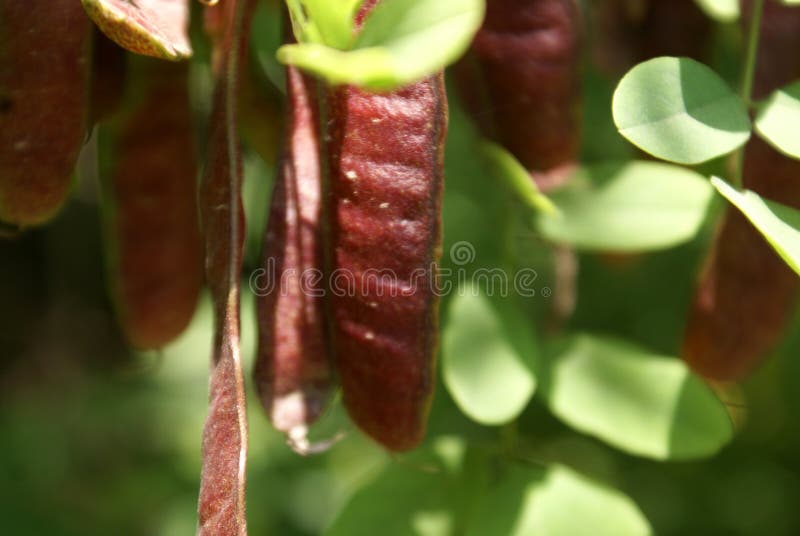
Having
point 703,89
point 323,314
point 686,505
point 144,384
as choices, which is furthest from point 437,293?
point 144,384

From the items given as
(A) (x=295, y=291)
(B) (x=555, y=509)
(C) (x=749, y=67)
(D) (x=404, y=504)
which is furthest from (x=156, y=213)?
(C) (x=749, y=67)

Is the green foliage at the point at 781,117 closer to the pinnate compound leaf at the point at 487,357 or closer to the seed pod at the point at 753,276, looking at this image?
the seed pod at the point at 753,276

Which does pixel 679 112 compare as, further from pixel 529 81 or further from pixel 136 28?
pixel 136 28

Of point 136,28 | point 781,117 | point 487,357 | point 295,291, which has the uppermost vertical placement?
point 136,28

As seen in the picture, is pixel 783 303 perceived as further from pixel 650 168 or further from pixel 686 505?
pixel 686 505

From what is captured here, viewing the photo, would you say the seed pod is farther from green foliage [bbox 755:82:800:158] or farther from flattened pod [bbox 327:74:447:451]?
flattened pod [bbox 327:74:447:451]

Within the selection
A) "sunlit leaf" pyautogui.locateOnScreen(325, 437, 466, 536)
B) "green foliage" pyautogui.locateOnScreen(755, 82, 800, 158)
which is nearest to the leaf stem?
"green foliage" pyautogui.locateOnScreen(755, 82, 800, 158)
